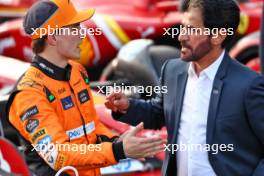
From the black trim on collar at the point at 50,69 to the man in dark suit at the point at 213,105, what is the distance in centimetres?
51

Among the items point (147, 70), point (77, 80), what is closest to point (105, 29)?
point (147, 70)

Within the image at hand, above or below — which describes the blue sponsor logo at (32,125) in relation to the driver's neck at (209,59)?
below

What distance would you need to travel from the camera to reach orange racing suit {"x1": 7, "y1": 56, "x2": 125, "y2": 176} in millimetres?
3133

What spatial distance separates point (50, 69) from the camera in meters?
3.27

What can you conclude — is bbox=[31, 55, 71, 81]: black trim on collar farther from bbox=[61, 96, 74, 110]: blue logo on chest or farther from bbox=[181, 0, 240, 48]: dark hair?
bbox=[181, 0, 240, 48]: dark hair

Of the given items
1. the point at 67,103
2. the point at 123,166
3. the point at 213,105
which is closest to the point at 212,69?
the point at 213,105

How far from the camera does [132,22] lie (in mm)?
8484

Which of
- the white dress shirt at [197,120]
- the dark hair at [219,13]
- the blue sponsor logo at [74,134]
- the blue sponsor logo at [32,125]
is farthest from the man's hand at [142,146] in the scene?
the dark hair at [219,13]

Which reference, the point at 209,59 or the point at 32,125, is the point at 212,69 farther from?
the point at 32,125

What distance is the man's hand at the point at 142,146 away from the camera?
3.09 metres

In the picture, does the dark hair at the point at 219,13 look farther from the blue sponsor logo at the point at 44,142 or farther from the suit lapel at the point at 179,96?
the blue sponsor logo at the point at 44,142

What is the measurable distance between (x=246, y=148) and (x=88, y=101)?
791 mm

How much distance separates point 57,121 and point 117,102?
35 centimetres

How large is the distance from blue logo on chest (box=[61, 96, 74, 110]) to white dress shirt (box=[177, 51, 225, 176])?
518mm
